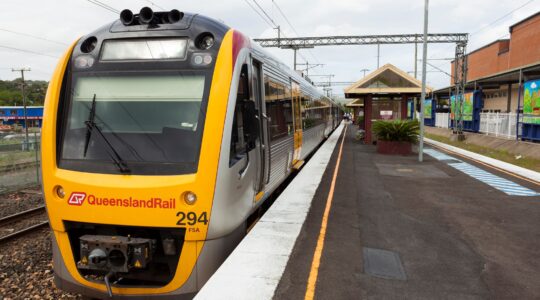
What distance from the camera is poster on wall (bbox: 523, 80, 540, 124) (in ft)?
57.4

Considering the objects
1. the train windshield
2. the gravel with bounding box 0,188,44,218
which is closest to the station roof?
the gravel with bounding box 0,188,44,218

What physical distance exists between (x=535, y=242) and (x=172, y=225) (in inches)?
213

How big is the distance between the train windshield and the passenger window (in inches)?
17.9

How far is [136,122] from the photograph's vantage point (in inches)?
175

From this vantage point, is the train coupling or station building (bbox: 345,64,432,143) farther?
station building (bbox: 345,64,432,143)

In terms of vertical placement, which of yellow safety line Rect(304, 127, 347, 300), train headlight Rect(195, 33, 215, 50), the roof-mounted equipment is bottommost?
yellow safety line Rect(304, 127, 347, 300)

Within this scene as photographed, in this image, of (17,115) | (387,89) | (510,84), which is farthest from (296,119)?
(17,115)

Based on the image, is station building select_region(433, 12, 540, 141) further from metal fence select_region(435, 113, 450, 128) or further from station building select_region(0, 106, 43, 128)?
station building select_region(0, 106, 43, 128)

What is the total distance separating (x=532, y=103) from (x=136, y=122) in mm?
19241

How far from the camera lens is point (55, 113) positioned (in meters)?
4.57

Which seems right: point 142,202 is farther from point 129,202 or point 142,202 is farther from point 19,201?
point 19,201

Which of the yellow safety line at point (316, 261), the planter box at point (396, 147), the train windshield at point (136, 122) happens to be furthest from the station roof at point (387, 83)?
the train windshield at point (136, 122)

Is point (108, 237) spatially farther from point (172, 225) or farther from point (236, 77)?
point (236, 77)

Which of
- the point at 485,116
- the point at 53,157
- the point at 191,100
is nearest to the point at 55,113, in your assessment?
the point at 53,157
